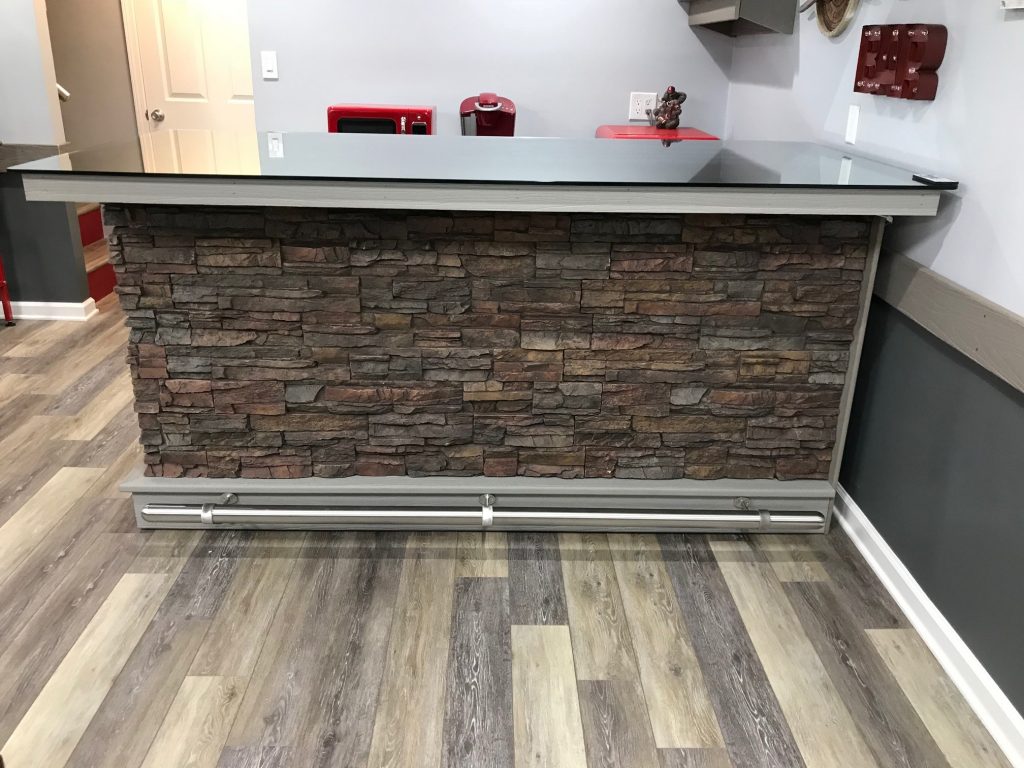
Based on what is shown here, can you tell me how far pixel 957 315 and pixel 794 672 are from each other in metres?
0.80

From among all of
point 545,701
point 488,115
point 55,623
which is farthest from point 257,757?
point 488,115

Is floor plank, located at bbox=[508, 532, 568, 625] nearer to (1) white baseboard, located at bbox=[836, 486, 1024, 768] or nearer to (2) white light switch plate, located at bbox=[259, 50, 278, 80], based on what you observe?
(1) white baseboard, located at bbox=[836, 486, 1024, 768]

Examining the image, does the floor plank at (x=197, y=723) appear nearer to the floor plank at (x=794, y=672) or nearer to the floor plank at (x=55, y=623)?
the floor plank at (x=55, y=623)

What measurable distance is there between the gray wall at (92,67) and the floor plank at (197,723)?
3704 mm

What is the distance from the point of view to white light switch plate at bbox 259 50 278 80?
11.6ft

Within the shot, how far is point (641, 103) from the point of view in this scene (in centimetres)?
364

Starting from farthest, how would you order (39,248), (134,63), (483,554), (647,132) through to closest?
(134,63) < (39,248) < (647,132) < (483,554)

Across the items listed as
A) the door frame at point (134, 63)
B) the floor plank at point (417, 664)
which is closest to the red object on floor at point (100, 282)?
the door frame at point (134, 63)

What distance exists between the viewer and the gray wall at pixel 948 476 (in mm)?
1523

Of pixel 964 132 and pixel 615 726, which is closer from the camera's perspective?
pixel 615 726

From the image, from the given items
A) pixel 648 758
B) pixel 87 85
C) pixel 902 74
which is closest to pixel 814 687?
pixel 648 758

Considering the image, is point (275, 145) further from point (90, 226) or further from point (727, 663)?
point (90, 226)

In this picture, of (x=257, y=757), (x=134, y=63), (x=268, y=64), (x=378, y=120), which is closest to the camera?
(x=257, y=757)

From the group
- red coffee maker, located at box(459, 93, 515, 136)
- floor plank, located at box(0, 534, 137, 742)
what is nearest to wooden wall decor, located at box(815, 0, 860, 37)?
red coffee maker, located at box(459, 93, 515, 136)
